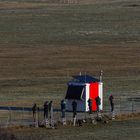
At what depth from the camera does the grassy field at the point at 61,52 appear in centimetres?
Result: 5928

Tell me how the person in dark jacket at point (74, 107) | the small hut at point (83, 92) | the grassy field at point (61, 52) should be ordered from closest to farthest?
1. the person in dark jacket at point (74, 107)
2. the small hut at point (83, 92)
3. the grassy field at point (61, 52)

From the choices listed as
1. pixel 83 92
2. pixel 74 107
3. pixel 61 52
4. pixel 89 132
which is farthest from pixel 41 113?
pixel 61 52

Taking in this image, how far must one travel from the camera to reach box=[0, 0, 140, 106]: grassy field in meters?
59.3

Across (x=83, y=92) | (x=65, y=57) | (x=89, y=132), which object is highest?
(x=65, y=57)

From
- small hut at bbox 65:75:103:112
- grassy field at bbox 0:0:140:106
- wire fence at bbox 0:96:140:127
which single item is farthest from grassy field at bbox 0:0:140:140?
small hut at bbox 65:75:103:112

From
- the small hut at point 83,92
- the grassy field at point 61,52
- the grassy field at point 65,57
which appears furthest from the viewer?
the grassy field at point 61,52

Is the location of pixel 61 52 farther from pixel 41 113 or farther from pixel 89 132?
pixel 89 132

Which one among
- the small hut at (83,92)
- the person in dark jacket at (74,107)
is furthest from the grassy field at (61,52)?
the person in dark jacket at (74,107)

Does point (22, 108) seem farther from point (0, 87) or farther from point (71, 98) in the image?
point (0, 87)

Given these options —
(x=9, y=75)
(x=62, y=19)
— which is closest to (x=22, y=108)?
(x=9, y=75)

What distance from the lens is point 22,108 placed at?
50469mm

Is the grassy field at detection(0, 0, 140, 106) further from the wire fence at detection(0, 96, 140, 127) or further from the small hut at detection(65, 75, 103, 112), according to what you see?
the small hut at detection(65, 75, 103, 112)

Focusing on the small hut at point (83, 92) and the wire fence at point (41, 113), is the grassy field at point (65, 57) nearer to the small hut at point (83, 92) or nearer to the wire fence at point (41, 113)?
the wire fence at point (41, 113)

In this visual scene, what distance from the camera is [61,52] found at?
276 ft
